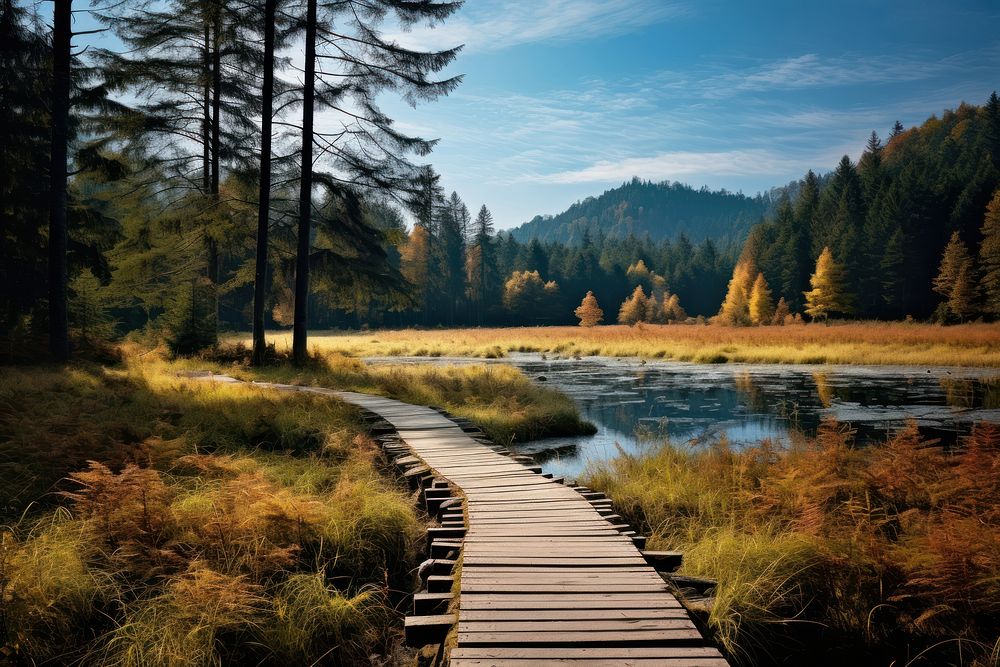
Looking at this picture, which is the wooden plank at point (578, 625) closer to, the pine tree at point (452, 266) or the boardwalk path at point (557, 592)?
the boardwalk path at point (557, 592)

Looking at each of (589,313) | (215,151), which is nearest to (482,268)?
(589,313)

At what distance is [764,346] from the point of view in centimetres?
3025

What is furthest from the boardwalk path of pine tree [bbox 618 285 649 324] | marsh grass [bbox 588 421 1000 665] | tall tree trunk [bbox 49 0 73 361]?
pine tree [bbox 618 285 649 324]

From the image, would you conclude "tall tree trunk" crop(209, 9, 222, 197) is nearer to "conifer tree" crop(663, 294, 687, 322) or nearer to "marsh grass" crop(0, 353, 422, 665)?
"marsh grass" crop(0, 353, 422, 665)

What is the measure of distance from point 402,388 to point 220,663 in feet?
33.0

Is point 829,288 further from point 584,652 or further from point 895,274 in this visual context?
point 584,652

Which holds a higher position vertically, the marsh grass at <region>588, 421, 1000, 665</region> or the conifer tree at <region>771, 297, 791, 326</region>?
the conifer tree at <region>771, 297, 791, 326</region>

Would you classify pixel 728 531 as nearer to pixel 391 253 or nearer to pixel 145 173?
pixel 145 173

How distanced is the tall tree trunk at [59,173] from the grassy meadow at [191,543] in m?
5.13

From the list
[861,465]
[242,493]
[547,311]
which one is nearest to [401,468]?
[242,493]

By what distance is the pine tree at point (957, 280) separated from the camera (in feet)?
151

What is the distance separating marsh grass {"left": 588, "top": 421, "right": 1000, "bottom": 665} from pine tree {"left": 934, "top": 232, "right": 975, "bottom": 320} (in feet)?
159

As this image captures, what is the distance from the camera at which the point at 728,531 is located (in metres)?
5.46

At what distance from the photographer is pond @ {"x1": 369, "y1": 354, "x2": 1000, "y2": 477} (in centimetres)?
1115
